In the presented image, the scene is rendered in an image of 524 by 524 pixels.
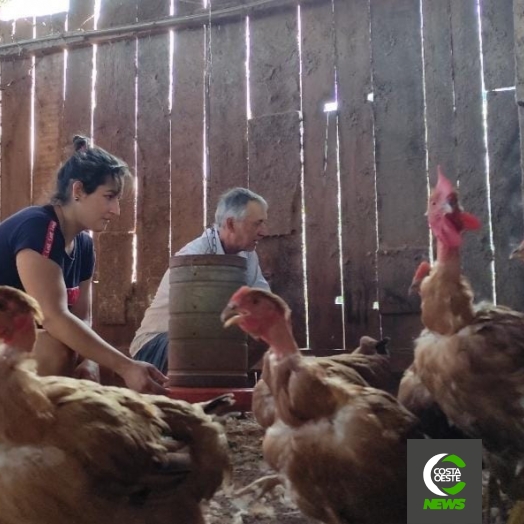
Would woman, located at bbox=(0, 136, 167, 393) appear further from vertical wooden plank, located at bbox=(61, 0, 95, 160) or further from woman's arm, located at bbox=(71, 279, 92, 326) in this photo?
vertical wooden plank, located at bbox=(61, 0, 95, 160)

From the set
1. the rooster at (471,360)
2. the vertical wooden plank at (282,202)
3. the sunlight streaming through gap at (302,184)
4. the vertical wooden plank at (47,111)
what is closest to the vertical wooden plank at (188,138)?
the vertical wooden plank at (282,202)

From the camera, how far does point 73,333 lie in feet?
9.19

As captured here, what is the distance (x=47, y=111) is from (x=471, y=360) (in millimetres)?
4467

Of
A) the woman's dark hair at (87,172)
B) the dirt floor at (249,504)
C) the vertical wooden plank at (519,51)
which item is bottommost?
the dirt floor at (249,504)

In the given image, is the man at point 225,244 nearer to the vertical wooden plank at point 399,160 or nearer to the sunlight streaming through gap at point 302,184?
the sunlight streaming through gap at point 302,184

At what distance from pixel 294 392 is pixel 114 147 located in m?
3.74

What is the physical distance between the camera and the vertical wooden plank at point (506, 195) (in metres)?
4.16

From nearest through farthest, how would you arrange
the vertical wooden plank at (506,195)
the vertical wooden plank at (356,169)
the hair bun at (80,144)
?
1. the hair bun at (80,144)
2. the vertical wooden plank at (506,195)
3. the vertical wooden plank at (356,169)

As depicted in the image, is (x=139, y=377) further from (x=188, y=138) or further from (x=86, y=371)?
(x=188, y=138)

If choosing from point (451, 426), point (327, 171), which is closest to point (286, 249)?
point (327, 171)

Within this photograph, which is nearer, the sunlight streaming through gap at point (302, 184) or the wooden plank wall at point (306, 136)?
the wooden plank wall at point (306, 136)

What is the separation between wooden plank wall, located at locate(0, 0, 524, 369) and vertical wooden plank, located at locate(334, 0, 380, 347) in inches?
0.4

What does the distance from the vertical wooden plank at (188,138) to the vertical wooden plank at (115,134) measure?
39 cm

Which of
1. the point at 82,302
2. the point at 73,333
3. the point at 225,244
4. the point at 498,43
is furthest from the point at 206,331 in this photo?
the point at 498,43
